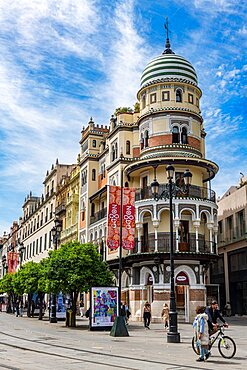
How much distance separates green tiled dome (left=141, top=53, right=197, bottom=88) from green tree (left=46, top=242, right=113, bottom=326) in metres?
16.7

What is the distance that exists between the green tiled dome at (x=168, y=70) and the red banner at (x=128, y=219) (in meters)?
12.3

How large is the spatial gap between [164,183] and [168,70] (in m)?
9.51

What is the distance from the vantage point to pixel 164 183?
38125mm

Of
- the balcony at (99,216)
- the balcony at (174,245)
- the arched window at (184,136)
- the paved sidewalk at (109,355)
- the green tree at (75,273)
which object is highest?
the arched window at (184,136)

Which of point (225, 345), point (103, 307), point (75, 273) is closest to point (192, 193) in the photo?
point (75, 273)

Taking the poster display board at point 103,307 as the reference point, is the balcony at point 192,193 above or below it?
above

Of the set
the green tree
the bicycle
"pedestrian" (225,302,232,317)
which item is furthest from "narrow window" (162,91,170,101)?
the bicycle

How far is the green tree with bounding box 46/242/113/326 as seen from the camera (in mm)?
30156

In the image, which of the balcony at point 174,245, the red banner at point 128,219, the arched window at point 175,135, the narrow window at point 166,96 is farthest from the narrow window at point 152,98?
the balcony at point 174,245

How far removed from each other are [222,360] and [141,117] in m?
28.8

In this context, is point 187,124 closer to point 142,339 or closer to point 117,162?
point 117,162

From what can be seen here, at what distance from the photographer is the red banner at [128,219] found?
31.6 m

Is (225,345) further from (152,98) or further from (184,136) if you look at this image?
(152,98)

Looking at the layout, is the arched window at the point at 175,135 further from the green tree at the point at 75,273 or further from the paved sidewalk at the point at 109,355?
the paved sidewalk at the point at 109,355
